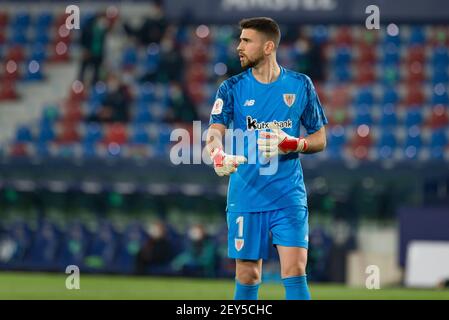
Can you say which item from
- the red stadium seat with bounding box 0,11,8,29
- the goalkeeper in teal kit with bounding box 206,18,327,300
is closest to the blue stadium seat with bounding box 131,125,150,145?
the red stadium seat with bounding box 0,11,8,29

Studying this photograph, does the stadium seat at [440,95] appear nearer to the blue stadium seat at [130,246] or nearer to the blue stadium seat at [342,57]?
the blue stadium seat at [342,57]

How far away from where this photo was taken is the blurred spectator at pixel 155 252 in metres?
17.9

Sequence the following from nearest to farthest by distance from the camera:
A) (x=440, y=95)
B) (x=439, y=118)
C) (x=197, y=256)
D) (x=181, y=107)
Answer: (x=197, y=256) → (x=439, y=118) → (x=181, y=107) → (x=440, y=95)

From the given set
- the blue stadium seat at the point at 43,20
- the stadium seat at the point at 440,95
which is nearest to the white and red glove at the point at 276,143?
the stadium seat at the point at 440,95

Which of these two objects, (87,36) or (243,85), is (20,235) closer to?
(87,36)

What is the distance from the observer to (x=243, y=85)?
25.8 feet

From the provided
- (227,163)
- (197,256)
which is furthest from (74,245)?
(227,163)

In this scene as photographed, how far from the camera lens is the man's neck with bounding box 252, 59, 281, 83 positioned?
783 centimetres

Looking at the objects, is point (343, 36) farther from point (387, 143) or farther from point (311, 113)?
point (311, 113)

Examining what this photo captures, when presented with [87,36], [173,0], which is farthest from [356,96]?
[87,36]

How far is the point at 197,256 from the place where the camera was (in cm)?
1788

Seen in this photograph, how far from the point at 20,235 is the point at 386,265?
6.15m

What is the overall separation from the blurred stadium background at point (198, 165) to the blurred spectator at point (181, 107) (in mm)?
25

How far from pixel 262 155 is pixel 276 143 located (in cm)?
27
